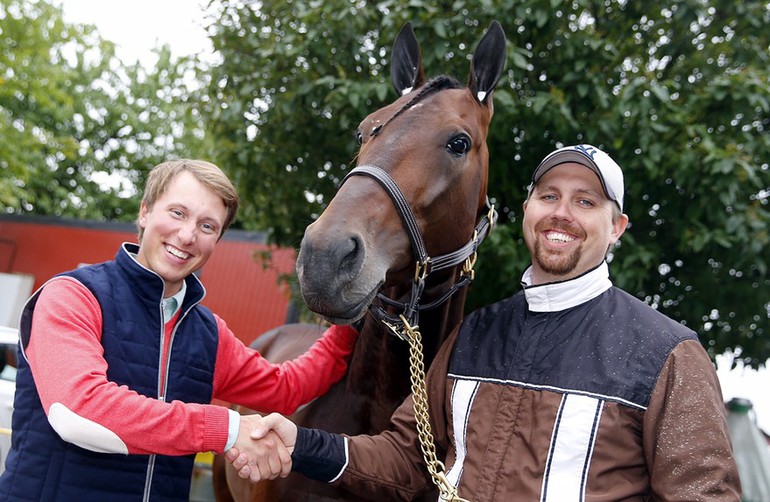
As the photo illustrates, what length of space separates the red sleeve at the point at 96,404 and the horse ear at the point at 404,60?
159 cm

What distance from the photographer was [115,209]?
23.1 meters

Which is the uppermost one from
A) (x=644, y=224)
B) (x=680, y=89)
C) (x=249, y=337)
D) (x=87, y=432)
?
(x=680, y=89)

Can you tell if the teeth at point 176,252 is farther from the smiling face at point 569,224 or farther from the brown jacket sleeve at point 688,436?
the brown jacket sleeve at point 688,436

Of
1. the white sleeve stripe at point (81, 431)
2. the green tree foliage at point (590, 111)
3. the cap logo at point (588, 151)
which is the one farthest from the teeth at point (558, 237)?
the green tree foliage at point (590, 111)

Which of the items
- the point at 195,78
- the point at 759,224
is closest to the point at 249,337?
the point at 195,78

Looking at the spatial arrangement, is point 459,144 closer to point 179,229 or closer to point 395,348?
point 395,348

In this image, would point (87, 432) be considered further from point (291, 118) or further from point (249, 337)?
point (249, 337)

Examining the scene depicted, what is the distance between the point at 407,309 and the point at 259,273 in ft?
38.9

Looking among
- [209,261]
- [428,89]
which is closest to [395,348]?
[428,89]

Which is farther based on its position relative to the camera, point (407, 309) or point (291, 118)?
point (291, 118)

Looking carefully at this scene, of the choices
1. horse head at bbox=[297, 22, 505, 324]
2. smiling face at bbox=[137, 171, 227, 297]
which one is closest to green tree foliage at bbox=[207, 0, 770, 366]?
horse head at bbox=[297, 22, 505, 324]

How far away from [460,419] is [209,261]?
13.4 meters

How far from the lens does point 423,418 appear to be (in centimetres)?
197

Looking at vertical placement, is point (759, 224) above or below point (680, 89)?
below
